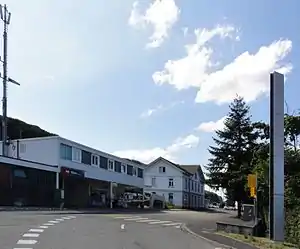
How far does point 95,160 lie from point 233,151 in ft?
62.6

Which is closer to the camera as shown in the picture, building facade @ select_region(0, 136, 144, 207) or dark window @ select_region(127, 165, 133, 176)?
building facade @ select_region(0, 136, 144, 207)

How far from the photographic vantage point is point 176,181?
105375 mm

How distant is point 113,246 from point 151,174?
89.6 meters

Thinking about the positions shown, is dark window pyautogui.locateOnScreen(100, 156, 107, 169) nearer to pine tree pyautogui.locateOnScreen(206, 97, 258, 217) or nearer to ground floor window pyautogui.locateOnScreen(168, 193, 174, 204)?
pine tree pyautogui.locateOnScreen(206, 97, 258, 217)

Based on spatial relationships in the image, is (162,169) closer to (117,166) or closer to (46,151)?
(117,166)

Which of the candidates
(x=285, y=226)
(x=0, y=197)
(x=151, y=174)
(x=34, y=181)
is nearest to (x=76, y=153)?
(x=34, y=181)

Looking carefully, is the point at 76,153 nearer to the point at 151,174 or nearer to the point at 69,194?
the point at 69,194

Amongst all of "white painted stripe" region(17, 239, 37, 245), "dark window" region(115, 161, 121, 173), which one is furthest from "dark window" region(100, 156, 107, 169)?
Answer: "white painted stripe" region(17, 239, 37, 245)

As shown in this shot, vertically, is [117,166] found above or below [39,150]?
below

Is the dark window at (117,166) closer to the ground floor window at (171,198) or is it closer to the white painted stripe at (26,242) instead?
the ground floor window at (171,198)

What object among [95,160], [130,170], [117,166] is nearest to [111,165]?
[117,166]

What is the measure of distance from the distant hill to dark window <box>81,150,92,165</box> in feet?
58.1

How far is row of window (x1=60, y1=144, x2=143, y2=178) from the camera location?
5611cm

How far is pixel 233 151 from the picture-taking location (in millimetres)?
51844
